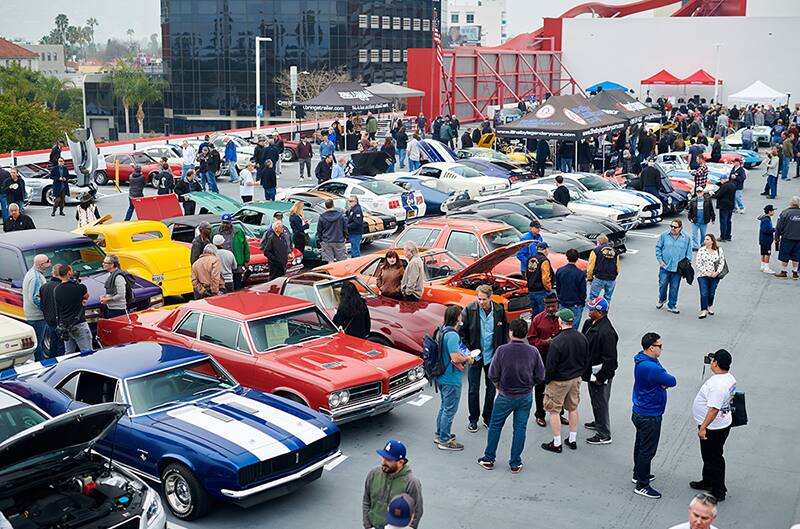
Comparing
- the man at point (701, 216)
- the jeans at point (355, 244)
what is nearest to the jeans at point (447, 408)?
the jeans at point (355, 244)

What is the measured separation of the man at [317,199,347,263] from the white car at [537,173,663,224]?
7563 millimetres

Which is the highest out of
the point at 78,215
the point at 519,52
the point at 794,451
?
the point at 519,52

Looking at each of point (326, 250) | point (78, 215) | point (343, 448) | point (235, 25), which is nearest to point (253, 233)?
point (326, 250)

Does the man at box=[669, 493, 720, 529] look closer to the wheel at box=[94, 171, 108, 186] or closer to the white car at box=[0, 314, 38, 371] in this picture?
the white car at box=[0, 314, 38, 371]

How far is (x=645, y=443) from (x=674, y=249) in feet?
23.3

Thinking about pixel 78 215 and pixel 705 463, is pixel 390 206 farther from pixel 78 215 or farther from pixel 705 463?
pixel 705 463

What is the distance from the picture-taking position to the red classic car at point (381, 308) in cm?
1253

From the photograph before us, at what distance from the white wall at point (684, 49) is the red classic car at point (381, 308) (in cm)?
5179

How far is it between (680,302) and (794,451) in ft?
21.7

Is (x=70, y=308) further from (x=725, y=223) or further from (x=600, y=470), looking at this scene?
(x=725, y=223)

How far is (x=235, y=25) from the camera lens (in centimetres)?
9800

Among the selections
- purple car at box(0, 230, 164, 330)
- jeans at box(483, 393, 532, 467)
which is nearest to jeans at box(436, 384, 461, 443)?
jeans at box(483, 393, 532, 467)

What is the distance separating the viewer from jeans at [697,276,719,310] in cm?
1548

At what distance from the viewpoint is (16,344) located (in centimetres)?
1237
